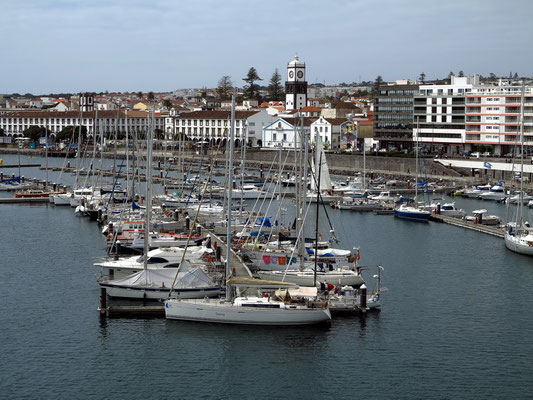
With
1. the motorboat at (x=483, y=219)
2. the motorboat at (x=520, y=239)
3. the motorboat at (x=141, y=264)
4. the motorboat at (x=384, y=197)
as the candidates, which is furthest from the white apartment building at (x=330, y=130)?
the motorboat at (x=141, y=264)

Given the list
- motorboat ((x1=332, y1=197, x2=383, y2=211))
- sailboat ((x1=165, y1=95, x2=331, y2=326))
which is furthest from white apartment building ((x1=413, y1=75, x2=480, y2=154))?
sailboat ((x1=165, y1=95, x2=331, y2=326))

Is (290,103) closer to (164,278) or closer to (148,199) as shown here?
(148,199)

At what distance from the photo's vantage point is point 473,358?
1975cm

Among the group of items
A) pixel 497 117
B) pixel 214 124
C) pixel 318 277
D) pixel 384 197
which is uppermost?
pixel 497 117

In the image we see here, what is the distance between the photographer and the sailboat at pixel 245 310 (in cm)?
2128

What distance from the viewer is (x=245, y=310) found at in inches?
837

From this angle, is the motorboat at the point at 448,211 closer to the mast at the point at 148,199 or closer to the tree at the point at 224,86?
the mast at the point at 148,199

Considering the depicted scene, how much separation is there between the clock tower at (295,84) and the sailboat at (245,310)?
230ft

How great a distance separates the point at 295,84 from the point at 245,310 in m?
72.4

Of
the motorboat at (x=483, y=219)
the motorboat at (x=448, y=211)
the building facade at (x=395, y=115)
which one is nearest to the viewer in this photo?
the motorboat at (x=483, y=219)

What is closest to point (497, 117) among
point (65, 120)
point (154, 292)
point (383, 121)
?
point (383, 121)

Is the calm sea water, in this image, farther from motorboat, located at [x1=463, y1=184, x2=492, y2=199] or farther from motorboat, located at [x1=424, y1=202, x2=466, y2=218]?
motorboat, located at [x1=463, y1=184, x2=492, y2=199]

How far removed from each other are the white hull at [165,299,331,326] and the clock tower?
70201 mm

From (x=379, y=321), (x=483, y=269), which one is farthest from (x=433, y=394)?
(x=483, y=269)
